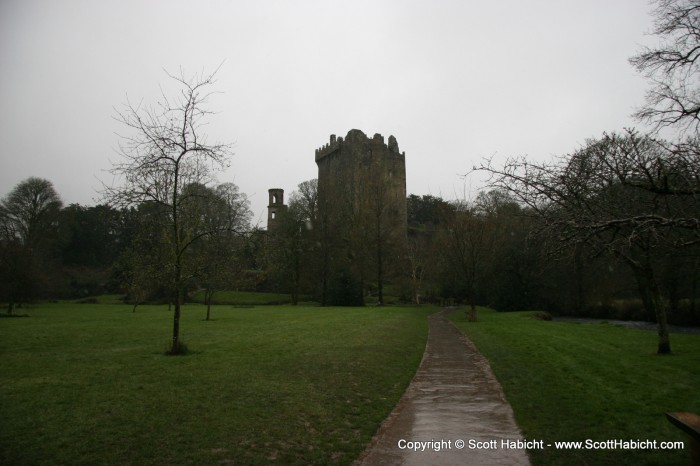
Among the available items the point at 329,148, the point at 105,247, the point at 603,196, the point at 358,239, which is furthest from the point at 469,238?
the point at 105,247

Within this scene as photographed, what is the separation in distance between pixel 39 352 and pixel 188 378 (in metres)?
6.48

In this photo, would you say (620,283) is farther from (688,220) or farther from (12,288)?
(12,288)

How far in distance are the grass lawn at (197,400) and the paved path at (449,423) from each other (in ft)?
1.15

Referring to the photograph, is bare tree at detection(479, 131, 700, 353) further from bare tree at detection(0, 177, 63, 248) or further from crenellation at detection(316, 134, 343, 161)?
crenellation at detection(316, 134, 343, 161)

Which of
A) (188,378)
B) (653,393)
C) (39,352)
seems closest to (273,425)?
(188,378)

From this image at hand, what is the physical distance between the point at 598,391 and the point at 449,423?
12.6ft

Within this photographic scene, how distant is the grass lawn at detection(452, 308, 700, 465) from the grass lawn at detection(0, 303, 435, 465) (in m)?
2.56

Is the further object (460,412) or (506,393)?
(506,393)

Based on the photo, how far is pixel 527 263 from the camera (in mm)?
38906

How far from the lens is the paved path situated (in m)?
5.52

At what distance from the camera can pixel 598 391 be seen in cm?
877

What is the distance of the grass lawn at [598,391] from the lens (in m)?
6.04

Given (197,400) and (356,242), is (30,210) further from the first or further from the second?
(197,400)

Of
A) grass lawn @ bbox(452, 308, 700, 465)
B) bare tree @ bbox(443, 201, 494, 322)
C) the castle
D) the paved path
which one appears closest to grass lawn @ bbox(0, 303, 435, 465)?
the paved path
